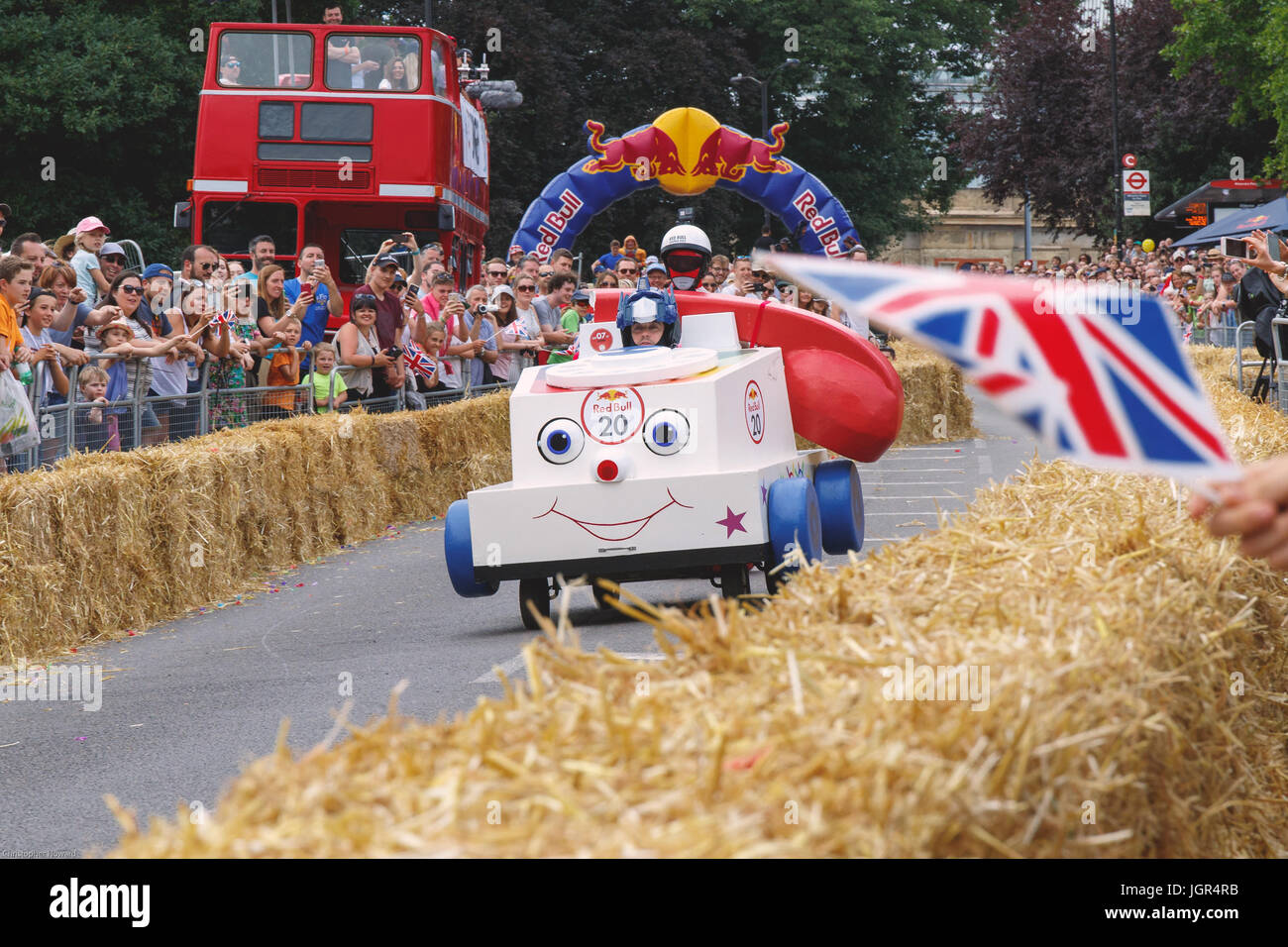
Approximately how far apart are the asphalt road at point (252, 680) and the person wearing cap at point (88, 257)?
2.69 m

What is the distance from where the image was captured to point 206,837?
8.39 feet

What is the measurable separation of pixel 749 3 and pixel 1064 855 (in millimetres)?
53790

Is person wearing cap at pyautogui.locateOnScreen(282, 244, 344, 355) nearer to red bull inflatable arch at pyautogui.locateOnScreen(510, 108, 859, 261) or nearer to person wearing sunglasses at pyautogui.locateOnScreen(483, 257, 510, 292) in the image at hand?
person wearing sunglasses at pyautogui.locateOnScreen(483, 257, 510, 292)

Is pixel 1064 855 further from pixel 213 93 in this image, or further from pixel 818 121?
pixel 818 121

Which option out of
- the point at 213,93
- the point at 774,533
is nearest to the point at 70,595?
the point at 774,533

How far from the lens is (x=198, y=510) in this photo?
1155cm

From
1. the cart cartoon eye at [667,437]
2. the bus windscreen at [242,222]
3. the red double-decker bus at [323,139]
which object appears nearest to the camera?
the cart cartoon eye at [667,437]

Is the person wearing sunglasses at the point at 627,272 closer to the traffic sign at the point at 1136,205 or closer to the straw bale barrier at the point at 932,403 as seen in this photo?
the straw bale barrier at the point at 932,403

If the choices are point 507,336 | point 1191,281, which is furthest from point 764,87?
point 507,336

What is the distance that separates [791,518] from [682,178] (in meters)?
17.7

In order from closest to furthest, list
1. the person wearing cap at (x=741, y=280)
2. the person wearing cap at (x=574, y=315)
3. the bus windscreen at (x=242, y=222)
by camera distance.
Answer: the person wearing cap at (x=574, y=315)
the bus windscreen at (x=242, y=222)
the person wearing cap at (x=741, y=280)

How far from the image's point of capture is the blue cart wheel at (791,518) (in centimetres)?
909

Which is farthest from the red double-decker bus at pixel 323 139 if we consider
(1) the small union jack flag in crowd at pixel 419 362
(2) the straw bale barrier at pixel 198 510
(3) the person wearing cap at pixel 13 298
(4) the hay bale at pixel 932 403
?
(3) the person wearing cap at pixel 13 298

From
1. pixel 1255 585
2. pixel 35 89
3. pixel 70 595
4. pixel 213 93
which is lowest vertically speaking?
pixel 70 595
